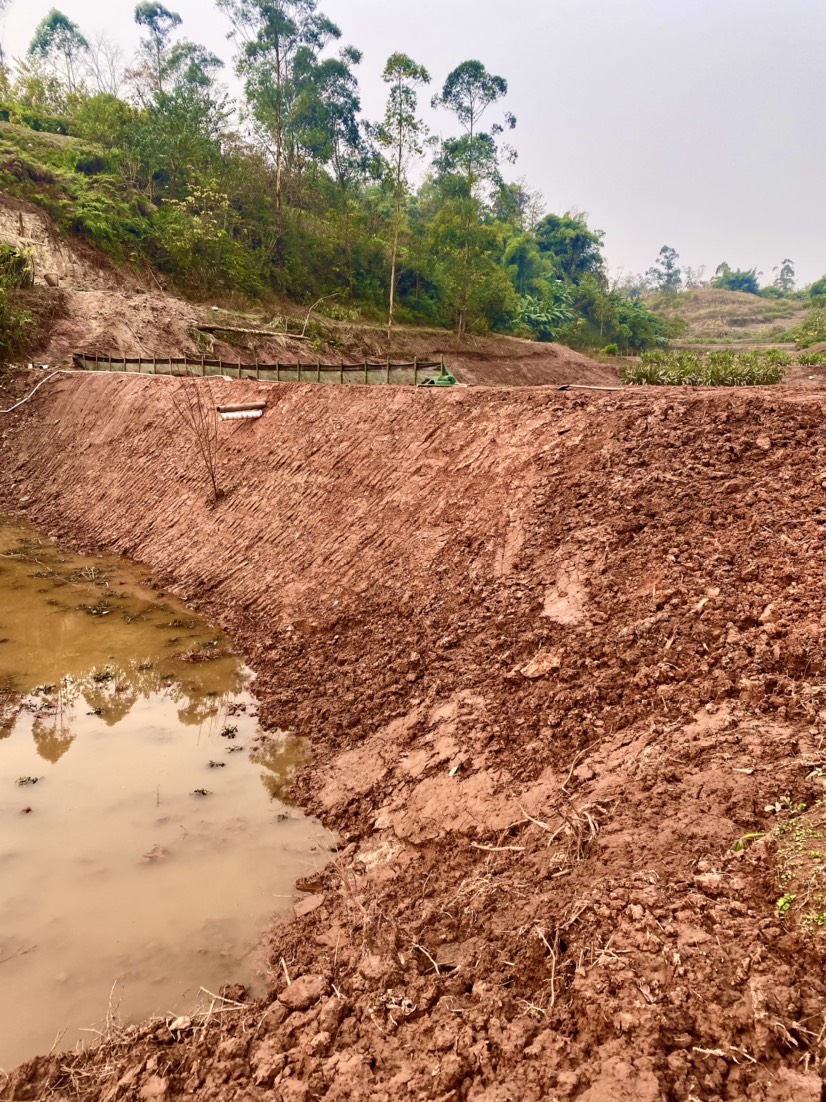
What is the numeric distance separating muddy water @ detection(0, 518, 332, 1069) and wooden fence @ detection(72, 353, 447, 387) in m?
7.36

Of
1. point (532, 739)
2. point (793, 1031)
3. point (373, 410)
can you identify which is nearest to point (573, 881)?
point (793, 1031)

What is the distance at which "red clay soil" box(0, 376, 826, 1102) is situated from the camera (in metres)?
2.36

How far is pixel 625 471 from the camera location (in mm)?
6523

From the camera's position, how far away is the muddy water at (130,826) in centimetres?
348

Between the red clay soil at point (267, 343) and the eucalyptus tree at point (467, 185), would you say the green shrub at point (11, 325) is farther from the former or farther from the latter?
the eucalyptus tree at point (467, 185)

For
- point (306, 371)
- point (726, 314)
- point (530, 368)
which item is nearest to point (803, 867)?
point (306, 371)

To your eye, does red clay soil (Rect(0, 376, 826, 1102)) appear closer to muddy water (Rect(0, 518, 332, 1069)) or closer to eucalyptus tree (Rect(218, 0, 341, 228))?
muddy water (Rect(0, 518, 332, 1069))

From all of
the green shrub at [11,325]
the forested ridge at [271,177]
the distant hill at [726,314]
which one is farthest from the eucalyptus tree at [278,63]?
the distant hill at [726,314]

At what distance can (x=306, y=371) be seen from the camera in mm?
14734

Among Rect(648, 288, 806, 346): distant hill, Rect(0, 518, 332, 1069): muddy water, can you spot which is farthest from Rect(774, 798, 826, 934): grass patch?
Rect(648, 288, 806, 346): distant hill

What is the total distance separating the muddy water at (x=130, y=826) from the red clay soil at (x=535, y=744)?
1.14 ft

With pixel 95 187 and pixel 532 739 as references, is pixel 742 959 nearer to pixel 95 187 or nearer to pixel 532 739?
pixel 532 739

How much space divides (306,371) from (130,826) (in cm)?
1195

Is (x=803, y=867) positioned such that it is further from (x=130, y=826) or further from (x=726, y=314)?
(x=726, y=314)
